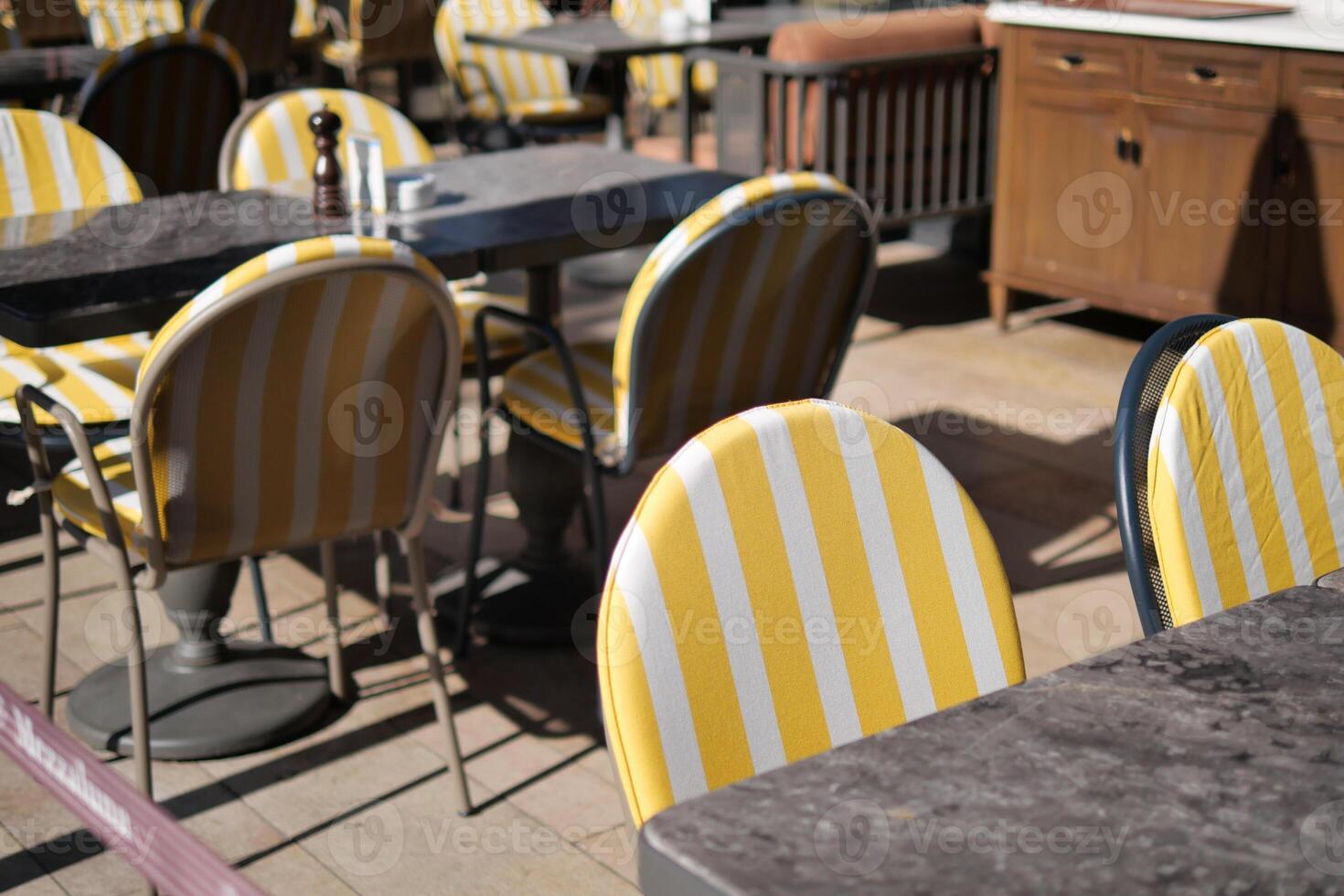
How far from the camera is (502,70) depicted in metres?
5.67

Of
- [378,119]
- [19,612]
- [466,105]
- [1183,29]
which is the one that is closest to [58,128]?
[378,119]

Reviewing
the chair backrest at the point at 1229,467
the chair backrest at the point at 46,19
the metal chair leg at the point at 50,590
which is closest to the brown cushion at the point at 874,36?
the metal chair leg at the point at 50,590

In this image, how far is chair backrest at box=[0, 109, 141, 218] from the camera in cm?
285

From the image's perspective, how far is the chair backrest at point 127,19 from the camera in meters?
6.66

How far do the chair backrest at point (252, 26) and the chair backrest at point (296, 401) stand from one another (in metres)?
4.39

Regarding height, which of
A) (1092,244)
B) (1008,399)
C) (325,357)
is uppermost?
(325,357)

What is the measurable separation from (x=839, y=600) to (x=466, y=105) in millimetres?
4920

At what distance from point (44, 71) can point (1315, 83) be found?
3102 millimetres

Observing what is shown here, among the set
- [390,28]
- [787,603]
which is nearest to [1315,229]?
[787,603]

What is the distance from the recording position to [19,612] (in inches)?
108

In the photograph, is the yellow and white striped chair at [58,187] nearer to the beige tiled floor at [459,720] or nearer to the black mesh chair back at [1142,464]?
the beige tiled floor at [459,720]

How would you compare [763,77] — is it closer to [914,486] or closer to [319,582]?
[319,582]

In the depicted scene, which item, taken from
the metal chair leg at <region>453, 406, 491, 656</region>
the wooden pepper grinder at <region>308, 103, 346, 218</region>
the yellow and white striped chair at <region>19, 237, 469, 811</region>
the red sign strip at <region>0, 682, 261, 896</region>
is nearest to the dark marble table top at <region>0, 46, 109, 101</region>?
the wooden pepper grinder at <region>308, 103, 346, 218</region>

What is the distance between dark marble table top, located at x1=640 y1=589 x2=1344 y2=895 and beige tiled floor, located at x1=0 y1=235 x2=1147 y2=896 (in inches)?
36.2
